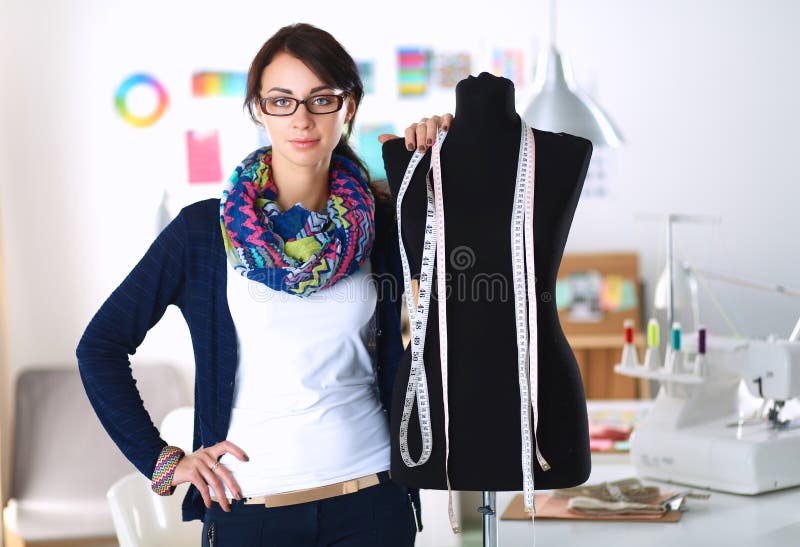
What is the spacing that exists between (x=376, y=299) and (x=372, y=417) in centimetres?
22

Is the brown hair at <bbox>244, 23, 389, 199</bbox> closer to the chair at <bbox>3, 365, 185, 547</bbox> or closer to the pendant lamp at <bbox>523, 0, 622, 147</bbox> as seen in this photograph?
the pendant lamp at <bbox>523, 0, 622, 147</bbox>

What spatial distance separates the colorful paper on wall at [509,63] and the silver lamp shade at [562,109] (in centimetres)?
224

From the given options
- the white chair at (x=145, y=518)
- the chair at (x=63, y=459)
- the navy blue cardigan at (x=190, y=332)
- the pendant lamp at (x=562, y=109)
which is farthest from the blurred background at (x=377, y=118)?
the navy blue cardigan at (x=190, y=332)

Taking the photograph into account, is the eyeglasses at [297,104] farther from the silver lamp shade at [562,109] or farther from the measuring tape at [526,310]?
the silver lamp shade at [562,109]

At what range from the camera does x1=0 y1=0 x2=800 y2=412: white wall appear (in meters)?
4.94

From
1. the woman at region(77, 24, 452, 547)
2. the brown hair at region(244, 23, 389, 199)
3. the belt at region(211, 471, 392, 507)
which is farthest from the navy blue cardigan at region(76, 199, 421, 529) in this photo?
the brown hair at region(244, 23, 389, 199)

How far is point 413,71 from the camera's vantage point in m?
5.20

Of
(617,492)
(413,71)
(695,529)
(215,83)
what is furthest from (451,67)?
(695,529)

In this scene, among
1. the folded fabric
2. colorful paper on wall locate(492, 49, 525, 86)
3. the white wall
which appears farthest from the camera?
colorful paper on wall locate(492, 49, 525, 86)

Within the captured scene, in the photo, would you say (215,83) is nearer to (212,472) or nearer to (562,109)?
(562,109)

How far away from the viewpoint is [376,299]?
1.79 m

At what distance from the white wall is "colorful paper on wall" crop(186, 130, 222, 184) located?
7cm

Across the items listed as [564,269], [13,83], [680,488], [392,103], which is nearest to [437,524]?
[680,488]

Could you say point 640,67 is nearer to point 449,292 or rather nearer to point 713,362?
point 713,362
